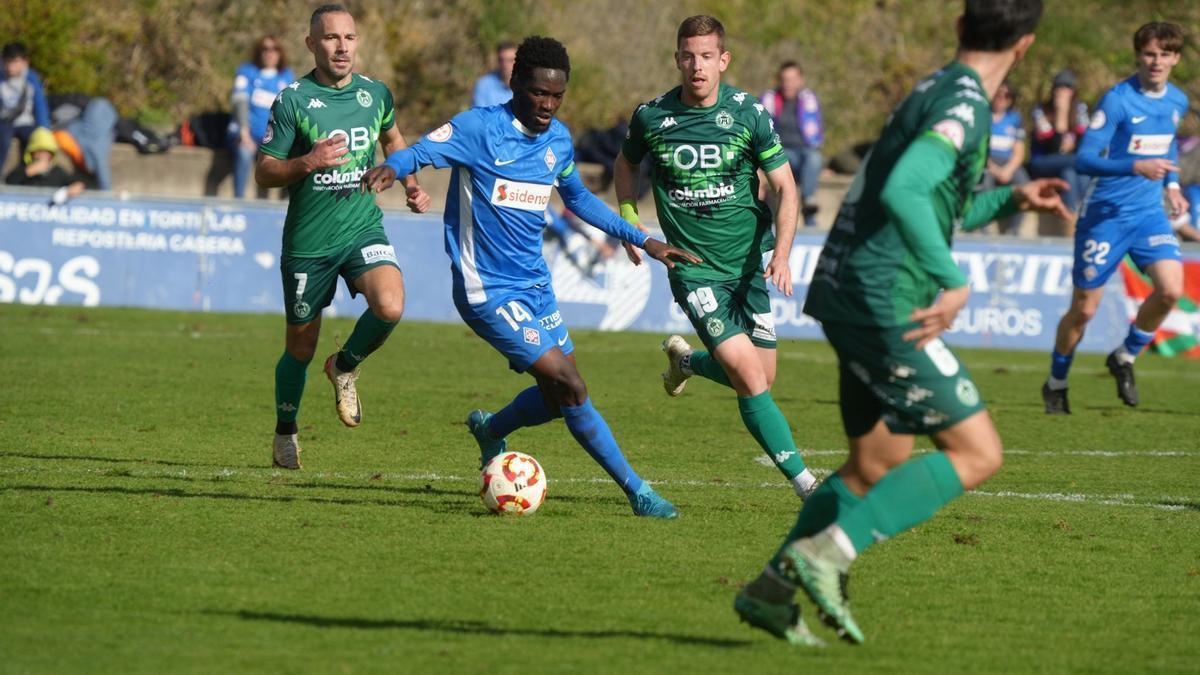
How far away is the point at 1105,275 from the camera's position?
40.1ft

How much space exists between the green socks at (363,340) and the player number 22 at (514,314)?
4.39ft

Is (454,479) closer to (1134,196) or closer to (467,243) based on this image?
(467,243)

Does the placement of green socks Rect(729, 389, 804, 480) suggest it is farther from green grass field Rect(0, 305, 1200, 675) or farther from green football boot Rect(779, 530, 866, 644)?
green football boot Rect(779, 530, 866, 644)

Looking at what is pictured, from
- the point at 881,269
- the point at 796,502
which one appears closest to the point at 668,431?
the point at 796,502

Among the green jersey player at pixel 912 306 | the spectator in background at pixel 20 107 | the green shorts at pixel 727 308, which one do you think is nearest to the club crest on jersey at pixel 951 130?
the green jersey player at pixel 912 306

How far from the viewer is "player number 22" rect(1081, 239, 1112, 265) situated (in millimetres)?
12148

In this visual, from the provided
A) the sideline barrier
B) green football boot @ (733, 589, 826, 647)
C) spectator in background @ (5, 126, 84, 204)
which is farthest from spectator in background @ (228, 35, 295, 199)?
green football boot @ (733, 589, 826, 647)

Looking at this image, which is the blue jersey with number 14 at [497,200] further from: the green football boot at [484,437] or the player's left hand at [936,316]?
the player's left hand at [936,316]

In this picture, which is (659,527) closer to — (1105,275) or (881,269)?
(881,269)

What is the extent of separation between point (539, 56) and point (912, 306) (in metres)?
2.83

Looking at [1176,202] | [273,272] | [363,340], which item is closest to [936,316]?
[363,340]

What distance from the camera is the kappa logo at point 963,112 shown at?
520 cm

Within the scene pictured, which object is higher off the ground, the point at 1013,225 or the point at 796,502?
the point at 796,502

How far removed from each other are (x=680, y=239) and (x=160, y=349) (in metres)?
7.68
